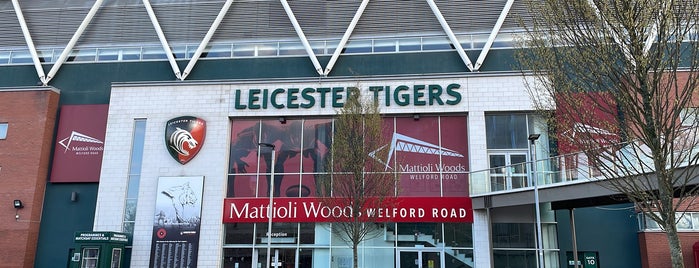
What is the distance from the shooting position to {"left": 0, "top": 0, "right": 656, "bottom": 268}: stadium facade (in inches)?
792

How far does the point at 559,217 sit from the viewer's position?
20281mm

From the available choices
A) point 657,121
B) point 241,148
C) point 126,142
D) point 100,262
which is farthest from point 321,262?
point 657,121

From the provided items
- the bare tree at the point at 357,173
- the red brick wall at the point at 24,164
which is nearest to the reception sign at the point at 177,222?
the red brick wall at the point at 24,164

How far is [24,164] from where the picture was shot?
73.7 ft

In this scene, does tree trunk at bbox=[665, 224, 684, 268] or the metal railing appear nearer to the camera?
tree trunk at bbox=[665, 224, 684, 268]

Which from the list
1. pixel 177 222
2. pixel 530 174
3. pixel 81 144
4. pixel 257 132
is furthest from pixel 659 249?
pixel 81 144

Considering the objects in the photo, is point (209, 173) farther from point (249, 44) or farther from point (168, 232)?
point (249, 44)

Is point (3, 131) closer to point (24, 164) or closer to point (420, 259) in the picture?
point (24, 164)

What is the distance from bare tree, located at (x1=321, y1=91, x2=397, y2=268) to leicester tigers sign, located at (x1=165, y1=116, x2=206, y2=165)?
20.6 feet

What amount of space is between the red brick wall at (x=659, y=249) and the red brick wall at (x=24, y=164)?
23.2m

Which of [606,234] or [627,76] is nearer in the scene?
[627,76]

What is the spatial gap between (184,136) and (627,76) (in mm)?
16955

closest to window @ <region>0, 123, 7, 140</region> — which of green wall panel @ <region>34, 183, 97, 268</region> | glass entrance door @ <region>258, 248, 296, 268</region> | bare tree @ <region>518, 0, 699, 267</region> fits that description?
green wall panel @ <region>34, 183, 97, 268</region>

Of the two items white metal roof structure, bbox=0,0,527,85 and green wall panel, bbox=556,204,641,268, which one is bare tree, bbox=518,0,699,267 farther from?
white metal roof structure, bbox=0,0,527,85
